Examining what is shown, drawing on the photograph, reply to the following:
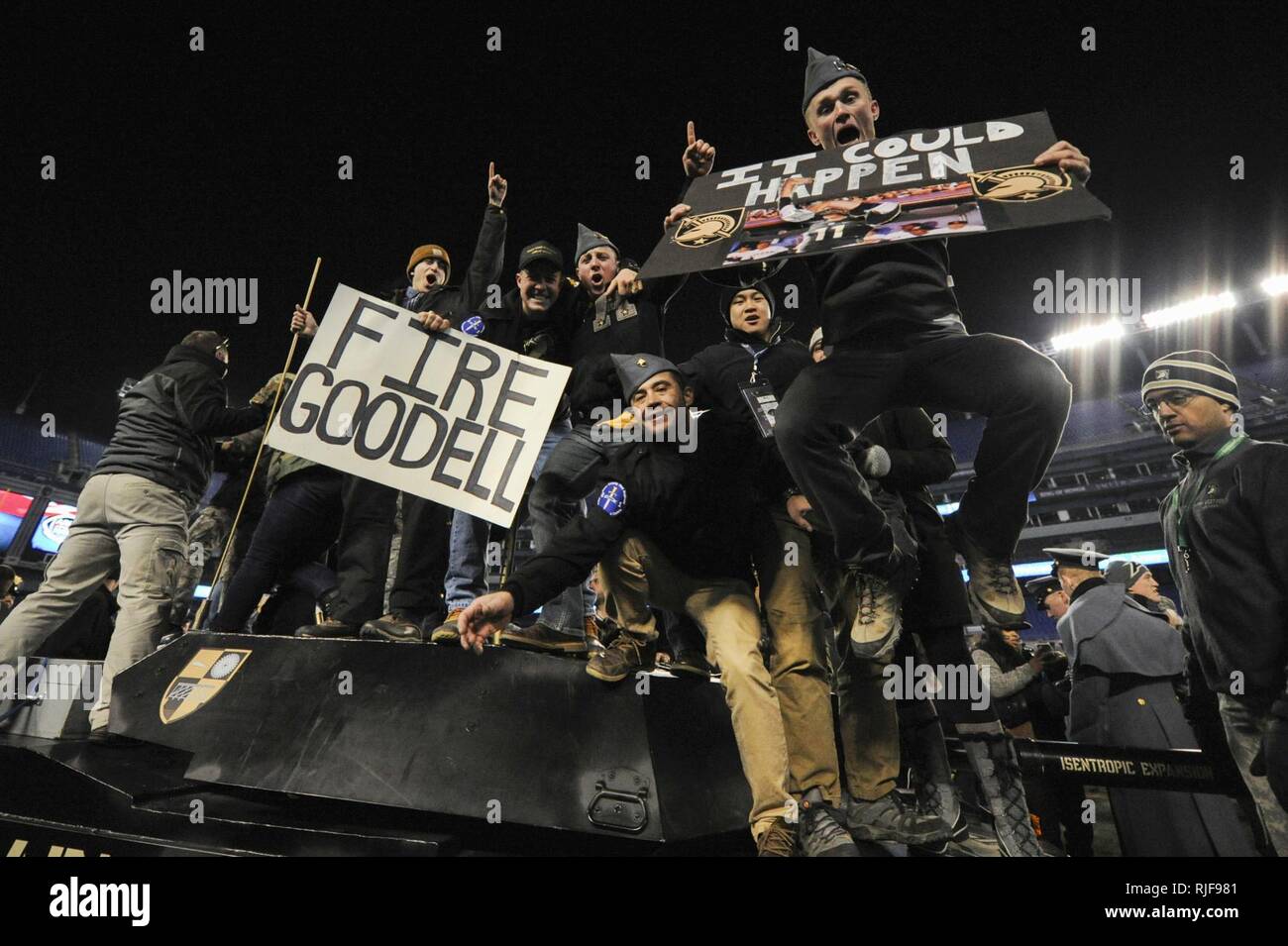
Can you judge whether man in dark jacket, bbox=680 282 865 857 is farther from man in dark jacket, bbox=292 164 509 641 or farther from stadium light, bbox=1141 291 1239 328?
stadium light, bbox=1141 291 1239 328

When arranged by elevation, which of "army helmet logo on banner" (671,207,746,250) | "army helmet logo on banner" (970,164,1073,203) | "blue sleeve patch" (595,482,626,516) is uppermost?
"army helmet logo on banner" (671,207,746,250)

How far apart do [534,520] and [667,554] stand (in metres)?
0.91

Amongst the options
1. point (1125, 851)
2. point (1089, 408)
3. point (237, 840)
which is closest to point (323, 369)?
point (237, 840)

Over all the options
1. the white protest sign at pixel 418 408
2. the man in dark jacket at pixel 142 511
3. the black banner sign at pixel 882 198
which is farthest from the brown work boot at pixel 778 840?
the man in dark jacket at pixel 142 511

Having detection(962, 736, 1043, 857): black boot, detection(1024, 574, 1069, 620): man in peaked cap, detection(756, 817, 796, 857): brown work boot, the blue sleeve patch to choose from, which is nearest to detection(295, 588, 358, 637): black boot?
the blue sleeve patch

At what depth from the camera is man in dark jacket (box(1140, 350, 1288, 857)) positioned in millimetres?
2682

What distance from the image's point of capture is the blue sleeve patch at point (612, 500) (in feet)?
9.16

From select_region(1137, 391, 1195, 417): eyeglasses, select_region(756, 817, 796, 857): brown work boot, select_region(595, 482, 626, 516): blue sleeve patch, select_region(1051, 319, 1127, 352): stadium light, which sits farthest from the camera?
select_region(1051, 319, 1127, 352): stadium light

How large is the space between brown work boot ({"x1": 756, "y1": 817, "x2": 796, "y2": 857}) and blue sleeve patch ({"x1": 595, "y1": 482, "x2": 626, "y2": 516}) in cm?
124

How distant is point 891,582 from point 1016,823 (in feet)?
2.88

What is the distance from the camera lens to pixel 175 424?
13.7ft

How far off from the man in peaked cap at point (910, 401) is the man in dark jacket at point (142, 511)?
10.7ft

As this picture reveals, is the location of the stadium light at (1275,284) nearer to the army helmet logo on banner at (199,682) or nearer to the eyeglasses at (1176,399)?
the eyeglasses at (1176,399)

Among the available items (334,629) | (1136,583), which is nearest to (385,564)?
(334,629)
